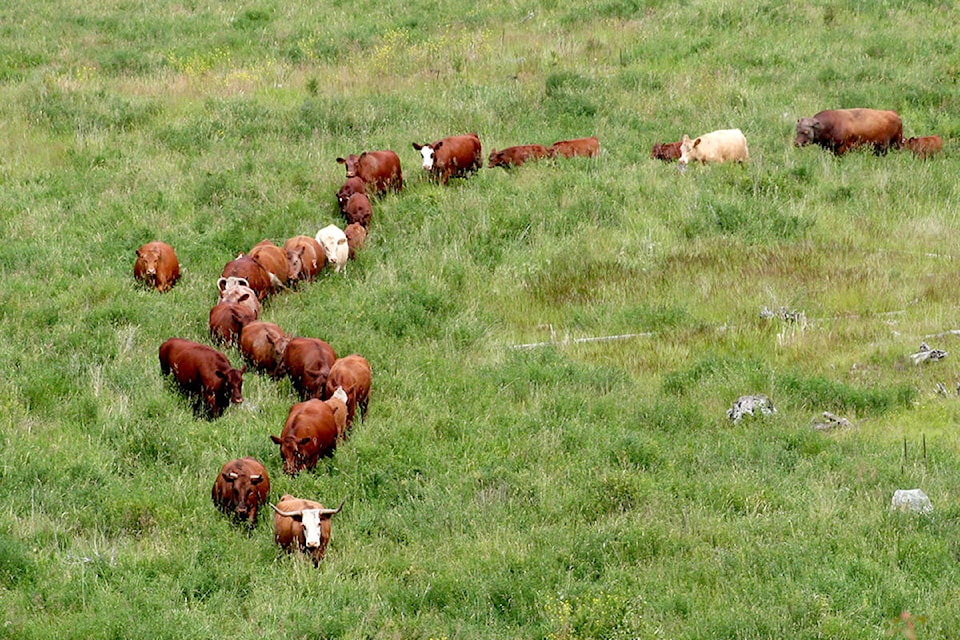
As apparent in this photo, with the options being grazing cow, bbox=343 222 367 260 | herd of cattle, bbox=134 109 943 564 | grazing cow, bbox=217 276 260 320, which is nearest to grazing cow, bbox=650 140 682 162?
herd of cattle, bbox=134 109 943 564

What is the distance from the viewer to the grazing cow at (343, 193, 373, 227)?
1659 cm

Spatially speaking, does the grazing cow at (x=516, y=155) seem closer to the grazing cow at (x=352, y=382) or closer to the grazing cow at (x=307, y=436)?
the grazing cow at (x=352, y=382)

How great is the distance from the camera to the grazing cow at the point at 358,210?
1659 cm

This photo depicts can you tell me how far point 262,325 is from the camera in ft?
41.7

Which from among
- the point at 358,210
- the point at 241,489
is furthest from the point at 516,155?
the point at 241,489

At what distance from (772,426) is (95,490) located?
6292 mm

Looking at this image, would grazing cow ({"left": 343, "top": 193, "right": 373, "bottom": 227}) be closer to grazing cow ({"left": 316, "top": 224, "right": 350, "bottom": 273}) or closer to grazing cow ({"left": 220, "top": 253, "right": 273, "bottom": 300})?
grazing cow ({"left": 316, "top": 224, "right": 350, "bottom": 273})

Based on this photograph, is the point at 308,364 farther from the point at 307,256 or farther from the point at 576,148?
the point at 576,148

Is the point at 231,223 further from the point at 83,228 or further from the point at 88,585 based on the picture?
the point at 88,585

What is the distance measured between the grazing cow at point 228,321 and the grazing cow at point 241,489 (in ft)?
10.8

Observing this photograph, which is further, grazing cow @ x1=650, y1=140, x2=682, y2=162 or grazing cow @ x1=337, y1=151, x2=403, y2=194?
grazing cow @ x1=650, y1=140, x2=682, y2=162

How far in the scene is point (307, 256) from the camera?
15.0 metres

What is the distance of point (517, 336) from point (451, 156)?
221 inches

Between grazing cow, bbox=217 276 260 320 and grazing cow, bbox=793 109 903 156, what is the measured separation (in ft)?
33.6
